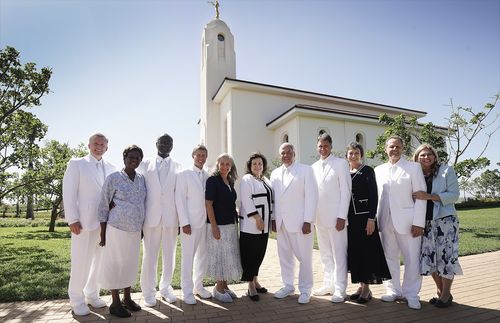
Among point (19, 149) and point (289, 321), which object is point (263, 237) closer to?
point (289, 321)

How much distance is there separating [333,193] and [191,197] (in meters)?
2.22

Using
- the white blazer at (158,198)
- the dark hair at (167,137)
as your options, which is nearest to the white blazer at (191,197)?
the white blazer at (158,198)

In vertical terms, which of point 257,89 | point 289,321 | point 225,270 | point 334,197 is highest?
point 257,89

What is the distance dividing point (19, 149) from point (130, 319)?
12.7 m

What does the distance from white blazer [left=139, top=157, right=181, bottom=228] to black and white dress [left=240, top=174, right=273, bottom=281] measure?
3.50ft

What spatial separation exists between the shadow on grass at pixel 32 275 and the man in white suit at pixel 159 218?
168 cm

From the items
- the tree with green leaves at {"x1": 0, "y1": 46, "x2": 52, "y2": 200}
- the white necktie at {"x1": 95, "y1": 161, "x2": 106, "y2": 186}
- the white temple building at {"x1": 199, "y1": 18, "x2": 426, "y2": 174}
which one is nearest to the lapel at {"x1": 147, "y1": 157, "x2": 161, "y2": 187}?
the white necktie at {"x1": 95, "y1": 161, "x2": 106, "y2": 186}

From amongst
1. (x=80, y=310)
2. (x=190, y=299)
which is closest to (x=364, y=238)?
(x=190, y=299)

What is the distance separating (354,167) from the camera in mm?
4949

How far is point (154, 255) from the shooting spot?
473cm

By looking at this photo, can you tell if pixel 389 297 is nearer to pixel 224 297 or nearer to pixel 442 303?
pixel 442 303

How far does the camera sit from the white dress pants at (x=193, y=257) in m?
4.71

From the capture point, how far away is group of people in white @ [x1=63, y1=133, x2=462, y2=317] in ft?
14.1

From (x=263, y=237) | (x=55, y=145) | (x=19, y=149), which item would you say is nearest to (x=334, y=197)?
(x=263, y=237)
